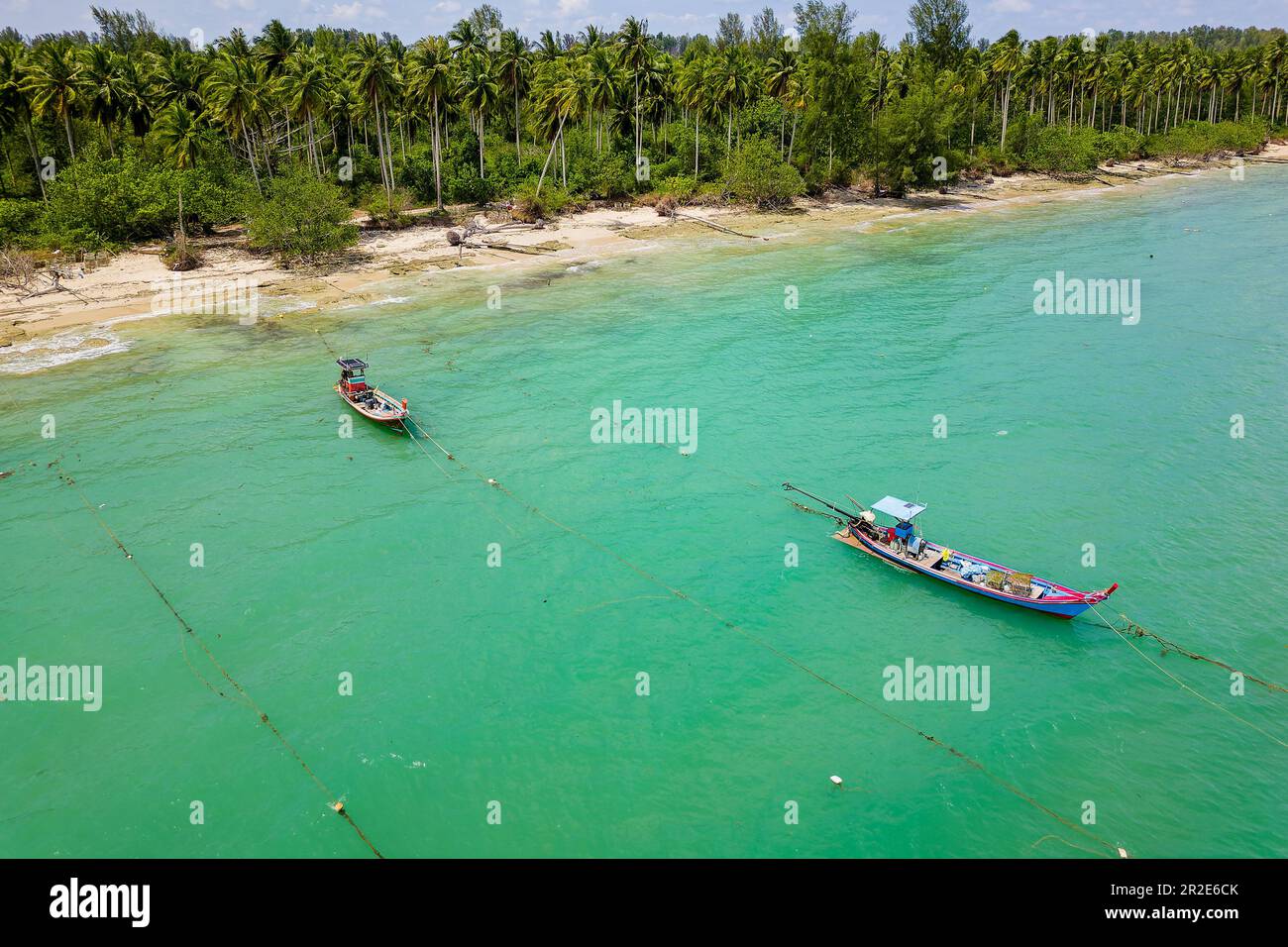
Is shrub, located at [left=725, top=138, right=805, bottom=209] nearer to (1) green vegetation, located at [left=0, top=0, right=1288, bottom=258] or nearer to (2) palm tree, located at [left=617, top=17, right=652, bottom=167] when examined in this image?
(1) green vegetation, located at [left=0, top=0, right=1288, bottom=258]

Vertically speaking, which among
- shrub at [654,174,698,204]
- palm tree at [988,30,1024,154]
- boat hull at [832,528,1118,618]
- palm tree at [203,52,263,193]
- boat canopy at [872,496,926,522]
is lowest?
boat hull at [832,528,1118,618]

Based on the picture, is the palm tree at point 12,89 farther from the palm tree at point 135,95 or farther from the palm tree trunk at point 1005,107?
the palm tree trunk at point 1005,107

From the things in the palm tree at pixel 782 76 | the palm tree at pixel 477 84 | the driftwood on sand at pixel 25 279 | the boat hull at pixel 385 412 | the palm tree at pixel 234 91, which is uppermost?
the palm tree at pixel 782 76

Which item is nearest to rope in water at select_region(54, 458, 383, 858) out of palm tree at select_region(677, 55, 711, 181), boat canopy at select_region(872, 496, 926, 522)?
boat canopy at select_region(872, 496, 926, 522)

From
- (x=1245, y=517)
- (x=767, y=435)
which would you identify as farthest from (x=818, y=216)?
(x=1245, y=517)

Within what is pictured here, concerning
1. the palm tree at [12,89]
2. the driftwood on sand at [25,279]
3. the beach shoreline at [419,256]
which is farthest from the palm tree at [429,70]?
the driftwood on sand at [25,279]

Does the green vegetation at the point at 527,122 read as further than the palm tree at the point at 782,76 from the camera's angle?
No

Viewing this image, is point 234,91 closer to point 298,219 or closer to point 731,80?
point 298,219
